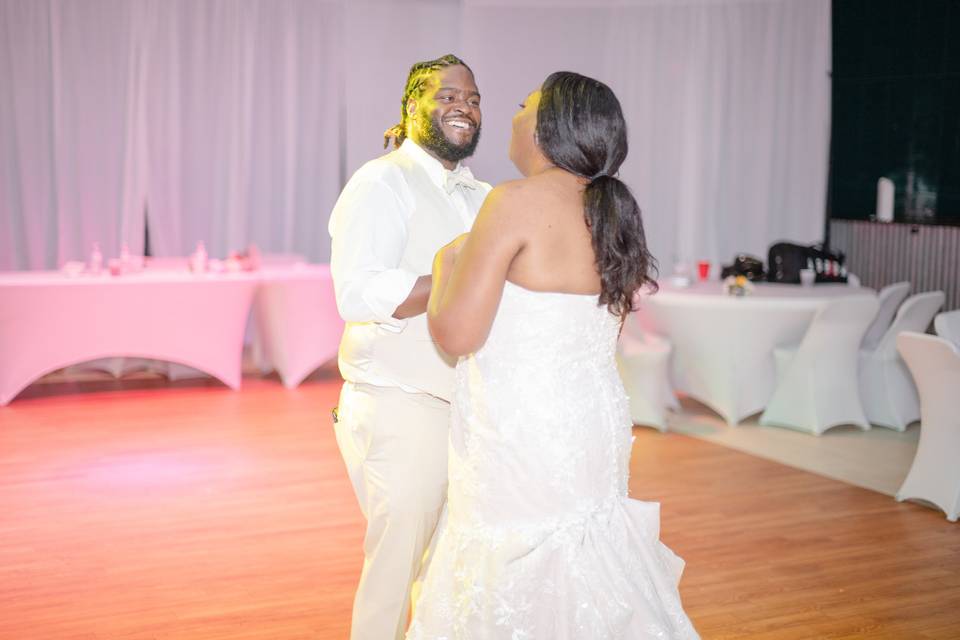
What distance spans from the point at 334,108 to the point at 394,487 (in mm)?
7724

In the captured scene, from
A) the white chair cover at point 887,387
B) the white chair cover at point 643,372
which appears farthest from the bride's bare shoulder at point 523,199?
the white chair cover at point 887,387

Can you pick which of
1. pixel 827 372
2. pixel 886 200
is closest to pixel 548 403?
pixel 827 372

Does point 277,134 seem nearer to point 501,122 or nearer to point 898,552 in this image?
point 501,122

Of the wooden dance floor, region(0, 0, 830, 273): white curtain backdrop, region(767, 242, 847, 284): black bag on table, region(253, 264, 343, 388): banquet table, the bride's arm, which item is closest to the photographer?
the bride's arm

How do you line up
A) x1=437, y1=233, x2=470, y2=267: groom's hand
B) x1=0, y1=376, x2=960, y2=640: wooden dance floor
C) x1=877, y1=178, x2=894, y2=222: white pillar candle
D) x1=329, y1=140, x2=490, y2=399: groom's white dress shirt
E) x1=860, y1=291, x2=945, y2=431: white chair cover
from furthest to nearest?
x1=877, y1=178, x2=894, y2=222: white pillar candle → x1=860, y1=291, x2=945, y2=431: white chair cover → x1=0, y1=376, x2=960, y2=640: wooden dance floor → x1=329, y1=140, x2=490, y2=399: groom's white dress shirt → x1=437, y1=233, x2=470, y2=267: groom's hand

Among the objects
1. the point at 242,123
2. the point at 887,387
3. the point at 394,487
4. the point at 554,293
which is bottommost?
the point at 887,387

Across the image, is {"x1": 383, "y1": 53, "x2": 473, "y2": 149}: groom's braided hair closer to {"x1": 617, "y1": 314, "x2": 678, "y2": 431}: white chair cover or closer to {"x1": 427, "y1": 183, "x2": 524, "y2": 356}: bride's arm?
{"x1": 427, "y1": 183, "x2": 524, "y2": 356}: bride's arm

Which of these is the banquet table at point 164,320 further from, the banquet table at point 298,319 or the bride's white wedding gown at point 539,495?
the bride's white wedding gown at point 539,495

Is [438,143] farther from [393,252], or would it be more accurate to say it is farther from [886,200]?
[886,200]

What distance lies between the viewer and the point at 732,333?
6.94 meters

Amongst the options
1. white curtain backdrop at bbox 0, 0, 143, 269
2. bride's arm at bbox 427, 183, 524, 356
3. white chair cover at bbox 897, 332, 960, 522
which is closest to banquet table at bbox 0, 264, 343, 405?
white curtain backdrop at bbox 0, 0, 143, 269

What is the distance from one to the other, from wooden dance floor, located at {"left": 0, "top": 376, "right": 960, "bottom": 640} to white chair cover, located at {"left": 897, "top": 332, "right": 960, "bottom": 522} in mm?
126

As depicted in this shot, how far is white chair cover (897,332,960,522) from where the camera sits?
16.6 ft

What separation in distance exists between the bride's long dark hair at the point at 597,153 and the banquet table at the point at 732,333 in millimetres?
4659
